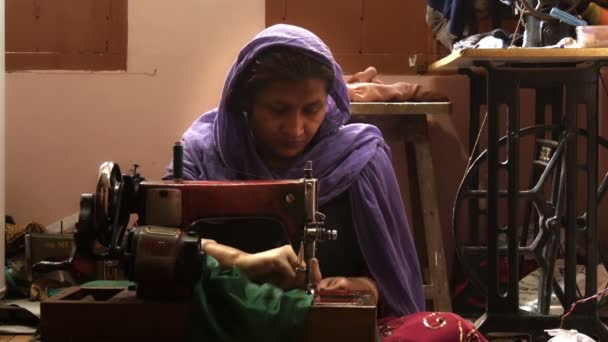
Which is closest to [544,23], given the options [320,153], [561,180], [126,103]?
[561,180]

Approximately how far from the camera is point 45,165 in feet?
12.1

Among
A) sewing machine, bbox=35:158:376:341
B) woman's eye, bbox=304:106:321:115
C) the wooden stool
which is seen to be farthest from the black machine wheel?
sewing machine, bbox=35:158:376:341

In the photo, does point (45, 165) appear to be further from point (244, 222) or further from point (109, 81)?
point (244, 222)

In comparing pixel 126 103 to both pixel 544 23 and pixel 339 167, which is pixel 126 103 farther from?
pixel 339 167

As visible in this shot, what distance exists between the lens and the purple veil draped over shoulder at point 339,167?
1.69 meters

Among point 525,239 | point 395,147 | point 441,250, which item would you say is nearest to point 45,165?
point 395,147

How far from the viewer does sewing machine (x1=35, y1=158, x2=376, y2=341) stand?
1.18 m

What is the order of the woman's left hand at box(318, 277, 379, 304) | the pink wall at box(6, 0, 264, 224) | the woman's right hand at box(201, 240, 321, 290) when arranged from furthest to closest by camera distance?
1. the pink wall at box(6, 0, 264, 224)
2. the woman's left hand at box(318, 277, 379, 304)
3. the woman's right hand at box(201, 240, 321, 290)

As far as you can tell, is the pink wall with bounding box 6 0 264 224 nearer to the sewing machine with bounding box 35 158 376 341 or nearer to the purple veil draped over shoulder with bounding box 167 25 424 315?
the purple veil draped over shoulder with bounding box 167 25 424 315

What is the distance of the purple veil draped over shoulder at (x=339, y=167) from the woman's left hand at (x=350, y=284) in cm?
5

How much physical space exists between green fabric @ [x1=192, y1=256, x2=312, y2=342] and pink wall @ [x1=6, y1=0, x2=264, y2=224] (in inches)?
98.0

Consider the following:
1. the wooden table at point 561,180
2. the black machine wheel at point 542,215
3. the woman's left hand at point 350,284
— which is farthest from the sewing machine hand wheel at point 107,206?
the black machine wheel at point 542,215

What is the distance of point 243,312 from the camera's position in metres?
1.18

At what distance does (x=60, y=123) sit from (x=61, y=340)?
8.69ft
